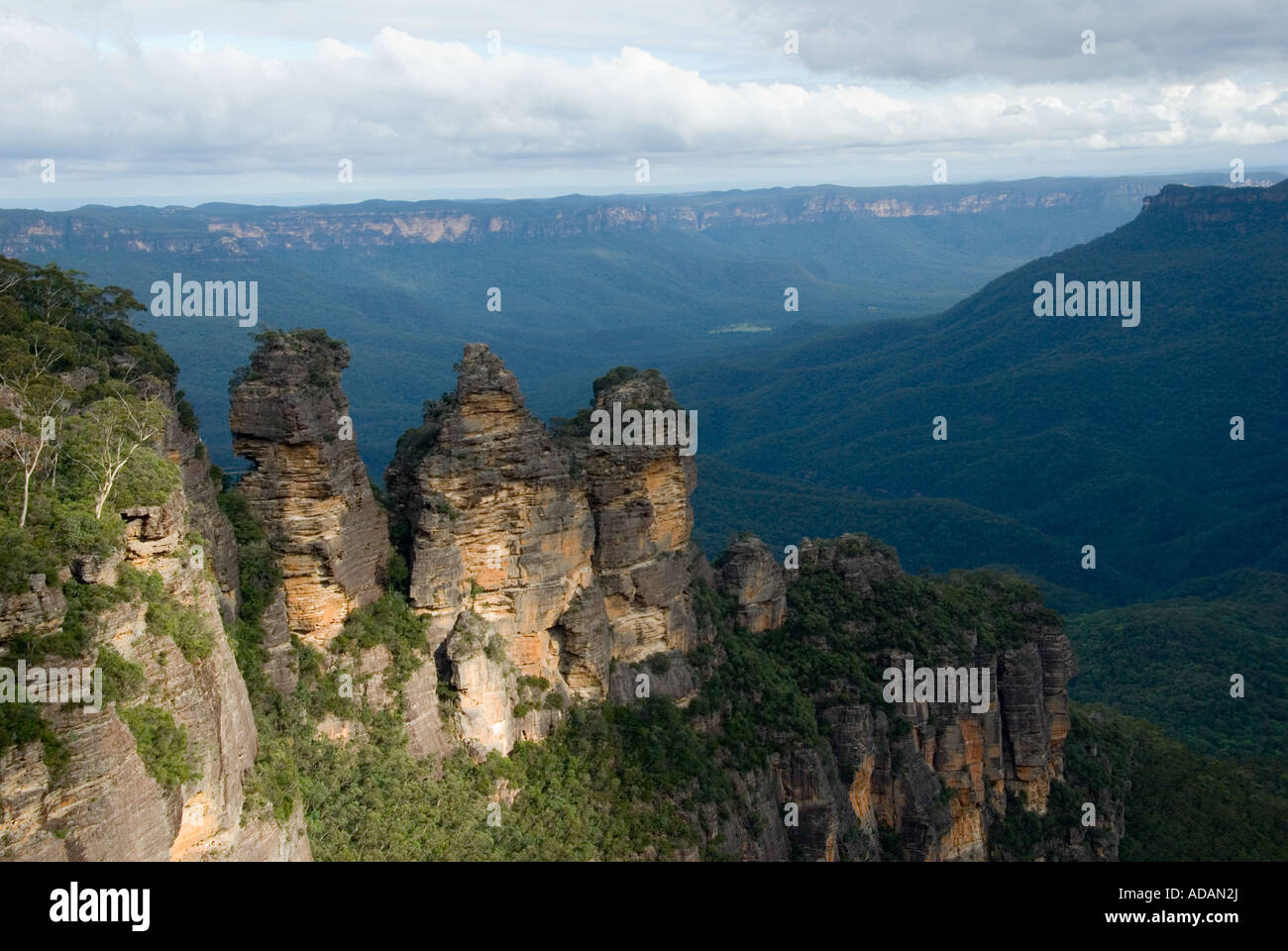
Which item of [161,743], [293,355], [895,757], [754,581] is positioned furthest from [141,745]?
[895,757]

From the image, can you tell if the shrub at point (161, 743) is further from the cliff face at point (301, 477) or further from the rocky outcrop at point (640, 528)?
the rocky outcrop at point (640, 528)

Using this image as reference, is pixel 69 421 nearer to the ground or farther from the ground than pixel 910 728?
farther from the ground

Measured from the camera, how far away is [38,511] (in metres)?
18.6

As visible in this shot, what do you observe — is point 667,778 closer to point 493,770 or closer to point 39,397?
point 493,770

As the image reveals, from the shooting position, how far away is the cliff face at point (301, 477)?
2808cm

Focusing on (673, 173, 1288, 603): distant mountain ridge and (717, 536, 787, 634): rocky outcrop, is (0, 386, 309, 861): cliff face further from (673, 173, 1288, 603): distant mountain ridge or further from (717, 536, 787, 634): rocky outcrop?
(673, 173, 1288, 603): distant mountain ridge

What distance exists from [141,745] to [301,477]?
1098 centimetres

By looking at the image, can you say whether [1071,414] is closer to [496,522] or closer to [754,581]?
[754,581]

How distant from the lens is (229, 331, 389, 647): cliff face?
92.1 feet

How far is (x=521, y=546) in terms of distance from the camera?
3209cm

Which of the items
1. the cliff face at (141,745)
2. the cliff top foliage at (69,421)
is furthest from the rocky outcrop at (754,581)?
the cliff face at (141,745)

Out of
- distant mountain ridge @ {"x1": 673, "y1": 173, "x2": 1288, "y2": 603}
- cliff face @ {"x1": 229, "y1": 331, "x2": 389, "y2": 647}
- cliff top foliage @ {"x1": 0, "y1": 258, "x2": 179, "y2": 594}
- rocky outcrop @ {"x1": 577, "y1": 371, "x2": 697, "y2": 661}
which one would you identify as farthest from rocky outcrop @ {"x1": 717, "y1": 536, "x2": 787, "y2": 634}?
distant mountain ridge @ {"x1": 673, "y1": 173, "x2": 1288, "y2": 603}
